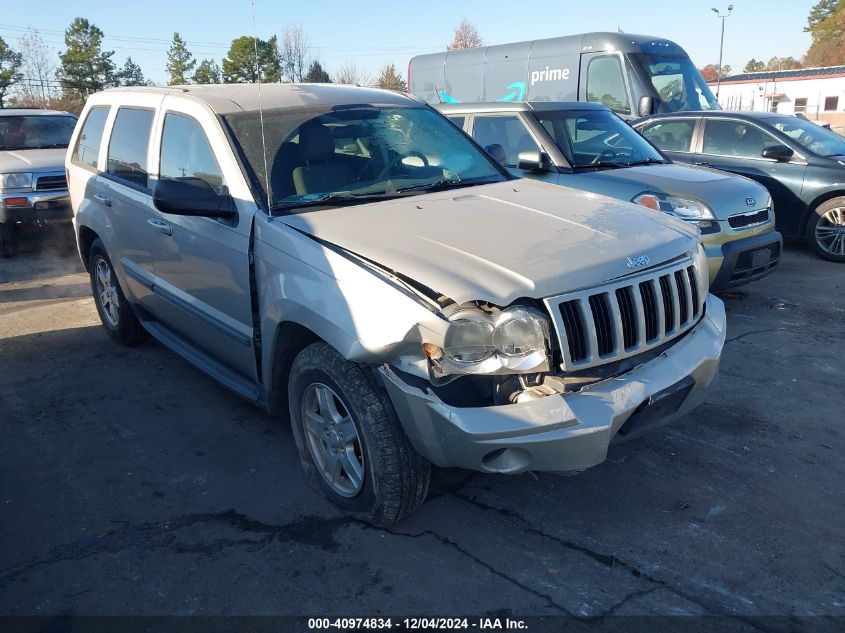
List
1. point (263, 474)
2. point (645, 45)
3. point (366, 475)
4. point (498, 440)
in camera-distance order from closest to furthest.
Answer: point (498, 440) < point (366, 475) < point (263, 474) < point (645, 45)

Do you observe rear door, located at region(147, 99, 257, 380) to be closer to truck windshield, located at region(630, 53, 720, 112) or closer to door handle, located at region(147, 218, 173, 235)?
door handle, located at region(147, 218, 173, 235)

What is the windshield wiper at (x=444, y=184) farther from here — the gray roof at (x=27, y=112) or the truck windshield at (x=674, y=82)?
the truck windshield at (x=674, y=82)

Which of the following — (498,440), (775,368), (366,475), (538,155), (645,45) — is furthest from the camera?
(645,45)

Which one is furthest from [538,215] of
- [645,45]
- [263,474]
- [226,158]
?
[645,45]

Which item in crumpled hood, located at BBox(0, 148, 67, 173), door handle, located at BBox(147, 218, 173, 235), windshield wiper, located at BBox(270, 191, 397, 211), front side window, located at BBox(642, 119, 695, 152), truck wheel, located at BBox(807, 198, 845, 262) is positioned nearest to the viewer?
windshield wiper, located at BBox(270, 191, 397, 211)

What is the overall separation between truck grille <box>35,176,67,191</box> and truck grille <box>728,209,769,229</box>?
8095 millimetres

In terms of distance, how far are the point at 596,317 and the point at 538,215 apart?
815mm

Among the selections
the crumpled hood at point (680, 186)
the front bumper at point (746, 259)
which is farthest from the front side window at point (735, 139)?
the front bumper at point (746, 259)

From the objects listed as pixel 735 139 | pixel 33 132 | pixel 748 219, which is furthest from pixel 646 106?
pixel 33 132

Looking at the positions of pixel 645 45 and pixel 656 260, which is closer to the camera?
pixel 656 260

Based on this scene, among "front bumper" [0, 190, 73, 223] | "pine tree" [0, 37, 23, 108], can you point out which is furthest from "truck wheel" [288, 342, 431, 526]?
"pine tree" [0, 37, 23, 108]

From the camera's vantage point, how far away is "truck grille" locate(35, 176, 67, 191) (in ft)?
30.0

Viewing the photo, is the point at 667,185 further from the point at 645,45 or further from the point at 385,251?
the point at 645,45

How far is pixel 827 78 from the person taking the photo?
43344 mm
